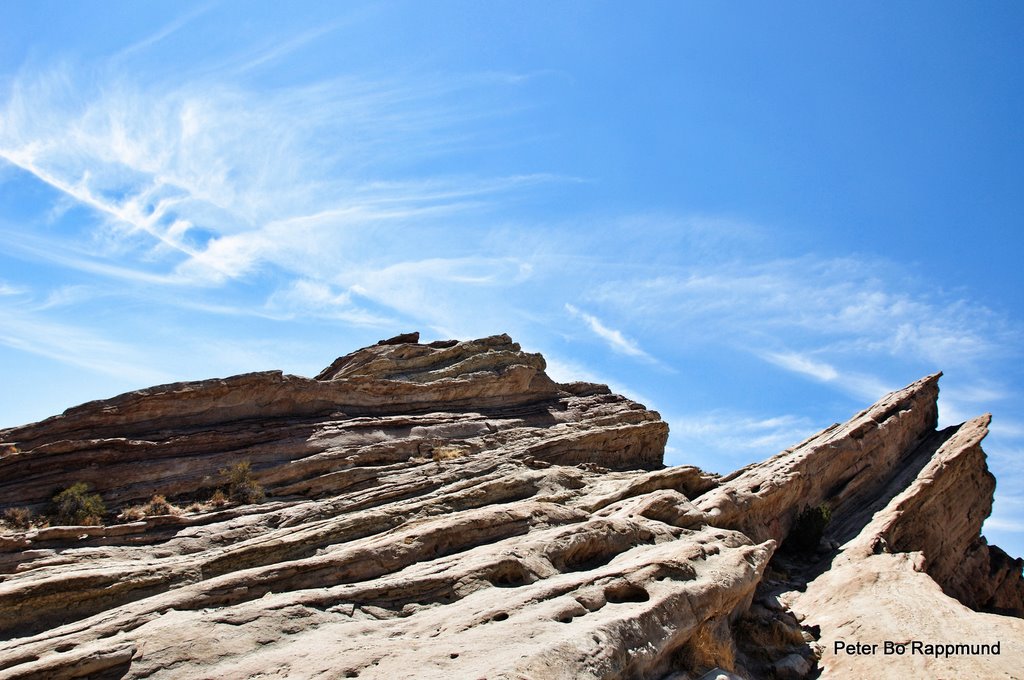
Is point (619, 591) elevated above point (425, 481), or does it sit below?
below

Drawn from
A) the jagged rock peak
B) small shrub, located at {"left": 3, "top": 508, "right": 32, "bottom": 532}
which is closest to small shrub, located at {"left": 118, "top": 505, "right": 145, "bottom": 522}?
small shrub, located at {"left": 3, "top": 508, "right": 32, "bottom": 532}

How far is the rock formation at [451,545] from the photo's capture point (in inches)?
631

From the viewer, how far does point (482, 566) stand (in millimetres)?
19656

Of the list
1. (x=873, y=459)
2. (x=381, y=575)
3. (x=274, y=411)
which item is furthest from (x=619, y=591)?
(x=873, y=459)

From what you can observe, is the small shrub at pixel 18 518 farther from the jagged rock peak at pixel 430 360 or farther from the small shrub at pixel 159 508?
the jagged rock peak at pixel 430 360

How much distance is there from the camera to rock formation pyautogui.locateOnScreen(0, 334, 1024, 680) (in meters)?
16.0

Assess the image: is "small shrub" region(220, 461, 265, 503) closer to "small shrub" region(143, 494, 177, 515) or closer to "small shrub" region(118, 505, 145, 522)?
"small shrub" region(143, 494, 177, 515)

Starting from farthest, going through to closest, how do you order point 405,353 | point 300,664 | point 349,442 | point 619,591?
point 405,353
point 349,442
point 619,591
point 300,664

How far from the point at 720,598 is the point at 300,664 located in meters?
12.8

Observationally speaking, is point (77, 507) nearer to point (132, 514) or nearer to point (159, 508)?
point (132, 514)

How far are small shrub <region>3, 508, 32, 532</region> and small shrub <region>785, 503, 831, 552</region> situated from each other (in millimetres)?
33024

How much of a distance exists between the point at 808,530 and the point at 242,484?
89.8ft

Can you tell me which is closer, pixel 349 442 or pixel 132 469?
pixel 132 469

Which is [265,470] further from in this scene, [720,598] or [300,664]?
[720,598]
